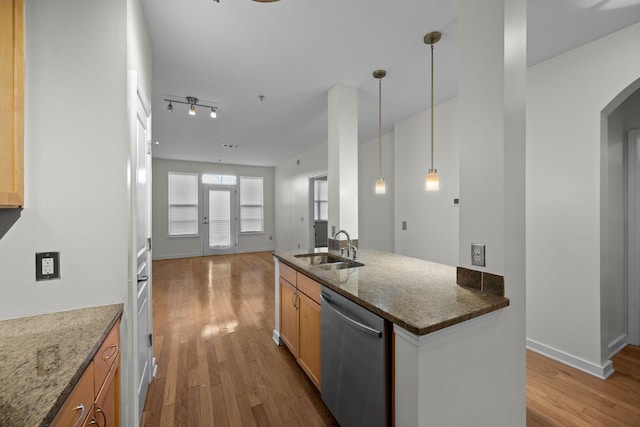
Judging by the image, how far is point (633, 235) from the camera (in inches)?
102

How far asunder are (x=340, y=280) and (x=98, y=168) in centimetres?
146

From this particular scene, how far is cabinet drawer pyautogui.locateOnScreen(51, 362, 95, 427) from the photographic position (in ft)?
2.38

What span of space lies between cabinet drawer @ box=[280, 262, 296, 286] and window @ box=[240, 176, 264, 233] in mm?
5980

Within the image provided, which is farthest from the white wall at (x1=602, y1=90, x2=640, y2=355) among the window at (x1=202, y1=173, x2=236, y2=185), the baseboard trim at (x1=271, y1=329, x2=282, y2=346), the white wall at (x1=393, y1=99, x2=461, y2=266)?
the window at (x1=202, y1=173, x2=236, y2=185)

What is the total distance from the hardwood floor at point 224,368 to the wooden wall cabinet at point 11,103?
161 cm

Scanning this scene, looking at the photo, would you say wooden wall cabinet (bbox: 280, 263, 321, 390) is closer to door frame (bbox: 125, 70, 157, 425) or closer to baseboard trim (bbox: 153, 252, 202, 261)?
door frame (bbox: 125, 70, 157, 425)

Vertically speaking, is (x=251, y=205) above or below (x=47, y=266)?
above

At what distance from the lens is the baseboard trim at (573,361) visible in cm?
215

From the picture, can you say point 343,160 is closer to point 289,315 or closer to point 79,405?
point 289,315

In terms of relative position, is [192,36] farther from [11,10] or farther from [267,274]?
[267,274]

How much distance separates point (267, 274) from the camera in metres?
5.54

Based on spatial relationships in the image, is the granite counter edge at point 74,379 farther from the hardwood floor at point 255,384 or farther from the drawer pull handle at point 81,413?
the hardwood floor at point 255,384

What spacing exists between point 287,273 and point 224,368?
98 cm

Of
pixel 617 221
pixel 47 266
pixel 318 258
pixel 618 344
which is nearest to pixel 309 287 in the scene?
pixel 318 258
